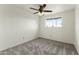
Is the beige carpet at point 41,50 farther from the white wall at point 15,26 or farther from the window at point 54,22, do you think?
the window at point 54,22

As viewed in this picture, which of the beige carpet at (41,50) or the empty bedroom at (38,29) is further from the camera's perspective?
the empty bedroom at (38,29)

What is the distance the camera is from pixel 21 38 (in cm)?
336

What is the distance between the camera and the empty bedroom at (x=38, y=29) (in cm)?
247

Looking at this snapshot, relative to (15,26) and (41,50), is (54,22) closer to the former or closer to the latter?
(41,50)

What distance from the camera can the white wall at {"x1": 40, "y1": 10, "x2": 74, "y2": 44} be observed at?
3.37m

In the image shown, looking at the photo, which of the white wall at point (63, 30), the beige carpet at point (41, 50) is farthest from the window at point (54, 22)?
the beige carpet at point (41, 50)

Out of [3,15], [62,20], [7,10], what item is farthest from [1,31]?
[62,20]

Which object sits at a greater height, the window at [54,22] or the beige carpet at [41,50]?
the window at [54,22]

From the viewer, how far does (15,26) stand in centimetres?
298

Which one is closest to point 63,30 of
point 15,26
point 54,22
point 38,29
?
point 54,22

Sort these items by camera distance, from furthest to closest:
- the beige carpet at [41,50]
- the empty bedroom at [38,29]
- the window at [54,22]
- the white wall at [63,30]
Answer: the window at [54,22] < the white wall at [63,30] < the empty bedroom at [38,29] < the beige carpet at [41,50]

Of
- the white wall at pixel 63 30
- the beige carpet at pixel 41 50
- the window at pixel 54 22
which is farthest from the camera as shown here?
the window at pixel 54 22

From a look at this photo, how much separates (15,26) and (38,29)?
4.87 ft
